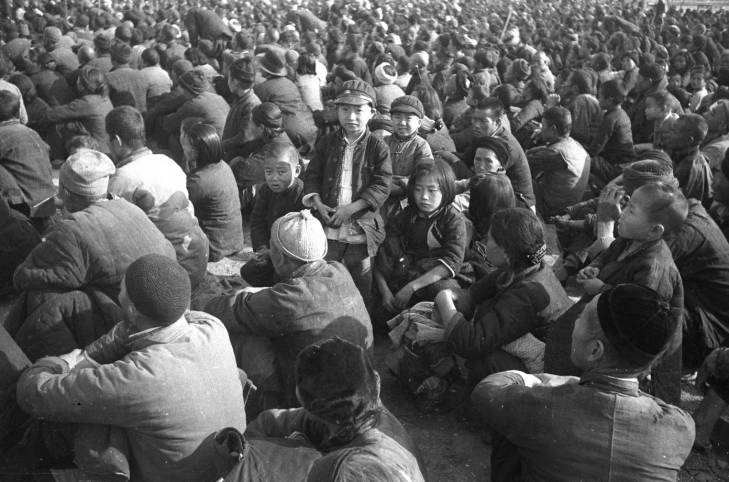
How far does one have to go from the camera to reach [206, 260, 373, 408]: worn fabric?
345 cm

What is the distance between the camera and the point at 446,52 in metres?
12.2

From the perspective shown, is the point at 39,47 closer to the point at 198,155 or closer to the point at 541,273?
the point at 198,155

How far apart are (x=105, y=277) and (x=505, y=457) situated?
6.80 feet

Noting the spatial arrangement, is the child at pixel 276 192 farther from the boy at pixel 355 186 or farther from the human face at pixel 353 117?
the human face at pixel 353 117

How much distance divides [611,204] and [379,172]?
162 centimetres

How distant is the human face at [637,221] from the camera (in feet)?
12.1

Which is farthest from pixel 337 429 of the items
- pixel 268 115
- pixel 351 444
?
pixel 268 115

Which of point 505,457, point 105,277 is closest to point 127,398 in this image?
point 105,277

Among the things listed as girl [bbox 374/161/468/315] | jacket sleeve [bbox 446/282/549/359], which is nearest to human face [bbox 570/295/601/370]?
jacket sleeve [bbox 446/282/549/359]

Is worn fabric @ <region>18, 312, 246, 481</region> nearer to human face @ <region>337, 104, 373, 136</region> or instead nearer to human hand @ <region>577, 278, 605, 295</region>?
human hand @ <region>577, 278, 605, 295</region>

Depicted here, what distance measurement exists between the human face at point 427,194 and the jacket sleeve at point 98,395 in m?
2.55

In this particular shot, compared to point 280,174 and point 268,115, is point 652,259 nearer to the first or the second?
point 280,174

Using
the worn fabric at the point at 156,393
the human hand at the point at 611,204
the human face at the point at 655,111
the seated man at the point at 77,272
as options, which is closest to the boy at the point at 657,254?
the human hand at the point at 611,204

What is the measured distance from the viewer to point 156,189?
482 cm
